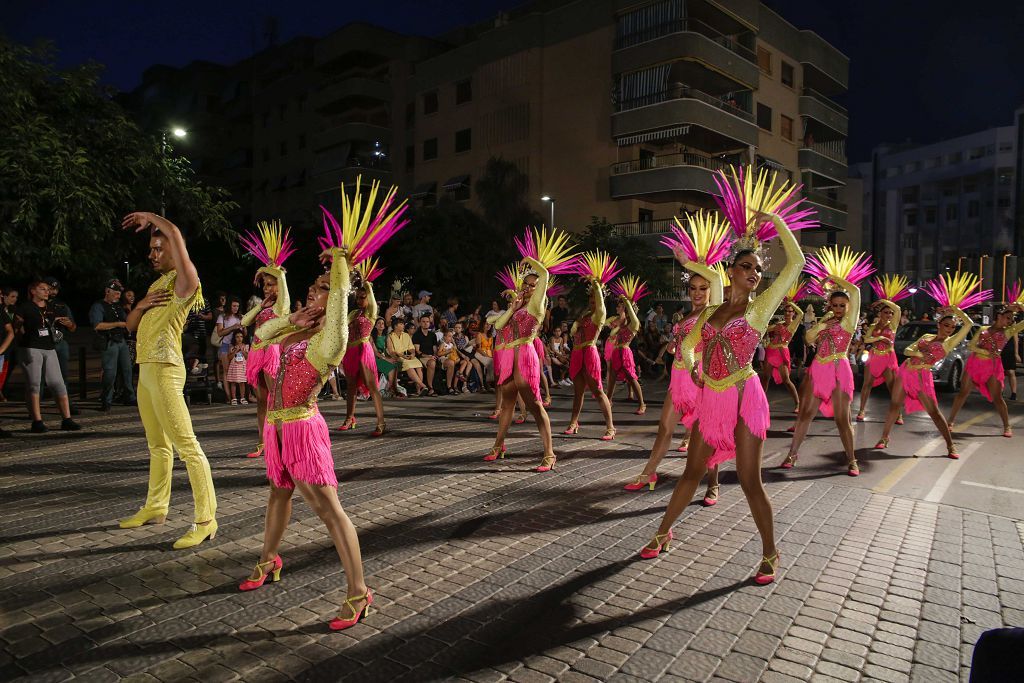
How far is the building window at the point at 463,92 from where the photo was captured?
41.5 meters

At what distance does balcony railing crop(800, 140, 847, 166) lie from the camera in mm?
44156

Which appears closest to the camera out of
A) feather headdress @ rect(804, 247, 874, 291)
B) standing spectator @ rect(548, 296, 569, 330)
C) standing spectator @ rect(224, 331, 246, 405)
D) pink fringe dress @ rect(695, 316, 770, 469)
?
pink fringe dress @ rect(695, 316, 770, 469)

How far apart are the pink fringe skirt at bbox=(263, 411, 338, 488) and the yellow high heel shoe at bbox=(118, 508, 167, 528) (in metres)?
2.03

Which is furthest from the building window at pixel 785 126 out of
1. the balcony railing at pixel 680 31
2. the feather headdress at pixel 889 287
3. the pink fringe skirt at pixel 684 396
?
the pink fringe skirt at pixel 684 396

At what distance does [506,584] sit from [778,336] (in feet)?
28.2

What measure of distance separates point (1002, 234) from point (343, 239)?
87557 millimetres

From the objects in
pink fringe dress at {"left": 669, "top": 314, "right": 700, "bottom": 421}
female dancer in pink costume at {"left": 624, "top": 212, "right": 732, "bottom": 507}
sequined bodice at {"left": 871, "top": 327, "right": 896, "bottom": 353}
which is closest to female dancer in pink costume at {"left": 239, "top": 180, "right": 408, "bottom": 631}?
female dancer in pink costume at {"left": 624, "top": 212, "right": 732, "bottom": 507}

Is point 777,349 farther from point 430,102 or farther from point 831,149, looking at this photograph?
point 831,149

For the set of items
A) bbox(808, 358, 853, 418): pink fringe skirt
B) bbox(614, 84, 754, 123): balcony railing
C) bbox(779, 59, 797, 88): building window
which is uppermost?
bbox(779, 59, 797, 88): building window

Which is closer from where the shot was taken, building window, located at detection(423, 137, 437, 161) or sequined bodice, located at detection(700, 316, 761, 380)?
sequined bodice, located at detection(700, 316, 761, 380)

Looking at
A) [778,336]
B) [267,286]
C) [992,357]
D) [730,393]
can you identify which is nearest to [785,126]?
[778,336]

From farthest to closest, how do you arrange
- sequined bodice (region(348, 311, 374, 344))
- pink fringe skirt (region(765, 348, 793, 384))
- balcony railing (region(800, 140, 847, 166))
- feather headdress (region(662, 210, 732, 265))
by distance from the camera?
balcony railing (region(800, 140, 847, 166)), pink fringe skirt (region(765, 348, 793, 384)), sequined bodice (region(348, 311, 374, 344)), feather headdress (region(662, 210, 732, 265))

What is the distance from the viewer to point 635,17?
113 ft

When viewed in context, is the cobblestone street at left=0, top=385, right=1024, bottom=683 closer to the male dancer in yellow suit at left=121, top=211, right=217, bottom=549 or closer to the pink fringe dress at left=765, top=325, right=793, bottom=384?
the male dancer in yellow suit at left=121, top=211, right=217, bottom=549
